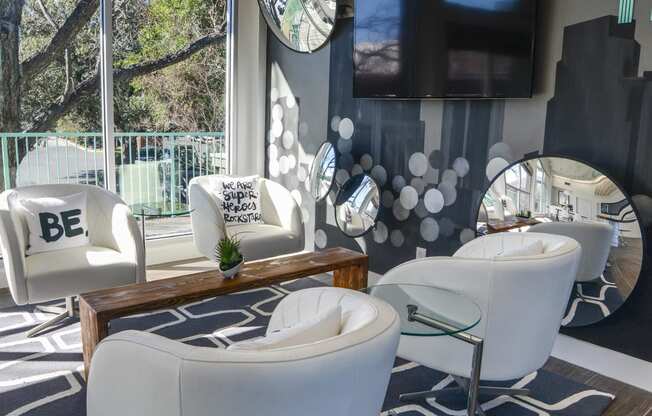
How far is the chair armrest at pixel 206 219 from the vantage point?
3625 millimetres

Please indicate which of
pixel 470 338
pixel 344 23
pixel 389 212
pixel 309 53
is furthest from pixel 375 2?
pixel 470 338

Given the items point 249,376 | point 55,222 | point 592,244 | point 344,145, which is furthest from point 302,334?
point 344,145

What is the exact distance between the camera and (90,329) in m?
2.22

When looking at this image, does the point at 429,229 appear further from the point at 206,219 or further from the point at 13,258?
the point at 13,258

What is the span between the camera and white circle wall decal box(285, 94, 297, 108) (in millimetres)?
4484

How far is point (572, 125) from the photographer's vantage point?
276cm

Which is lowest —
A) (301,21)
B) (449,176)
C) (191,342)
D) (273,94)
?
(191,342)

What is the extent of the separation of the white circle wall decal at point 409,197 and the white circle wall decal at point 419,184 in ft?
0.07

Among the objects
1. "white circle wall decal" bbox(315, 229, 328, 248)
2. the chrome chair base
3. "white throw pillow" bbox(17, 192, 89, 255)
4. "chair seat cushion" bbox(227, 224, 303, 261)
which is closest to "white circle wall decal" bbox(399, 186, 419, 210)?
"chair seat cushion" bbox(227, 224, 303, 261)

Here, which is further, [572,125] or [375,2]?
[375,2]

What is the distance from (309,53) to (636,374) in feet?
9.97

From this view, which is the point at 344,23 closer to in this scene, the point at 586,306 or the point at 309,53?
the point at 309,53

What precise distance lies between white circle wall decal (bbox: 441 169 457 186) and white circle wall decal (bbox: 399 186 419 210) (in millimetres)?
244

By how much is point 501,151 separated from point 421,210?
689 mm
